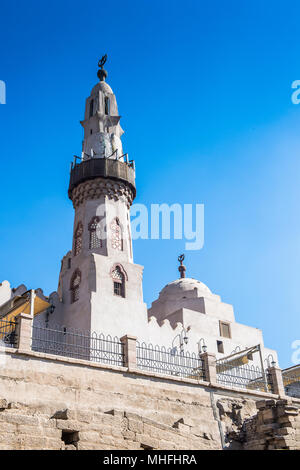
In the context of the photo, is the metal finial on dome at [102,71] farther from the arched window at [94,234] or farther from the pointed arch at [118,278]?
the pointed arch at [118,278]

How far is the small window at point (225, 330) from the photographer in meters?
25.7

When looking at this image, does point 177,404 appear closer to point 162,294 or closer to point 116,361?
point 116,361

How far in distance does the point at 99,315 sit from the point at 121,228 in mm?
4656

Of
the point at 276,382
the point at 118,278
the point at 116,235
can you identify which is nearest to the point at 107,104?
the point at 116,235

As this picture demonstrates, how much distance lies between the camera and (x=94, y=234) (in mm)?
21625

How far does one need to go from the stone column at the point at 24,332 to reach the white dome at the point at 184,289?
51.4ft

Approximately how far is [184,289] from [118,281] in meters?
8.43

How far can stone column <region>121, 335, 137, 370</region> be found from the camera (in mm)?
14352

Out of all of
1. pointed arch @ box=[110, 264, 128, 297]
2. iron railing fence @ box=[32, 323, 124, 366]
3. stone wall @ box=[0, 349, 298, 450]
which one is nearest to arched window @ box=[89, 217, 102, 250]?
pointed arch @ box=[110, 264, 128, 297]

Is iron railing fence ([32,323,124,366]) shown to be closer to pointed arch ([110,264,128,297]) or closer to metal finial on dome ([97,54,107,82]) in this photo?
pointed arch ([110,264,128,297])

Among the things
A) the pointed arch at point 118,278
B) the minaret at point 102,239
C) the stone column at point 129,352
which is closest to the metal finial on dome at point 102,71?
the minaret at point 102,239

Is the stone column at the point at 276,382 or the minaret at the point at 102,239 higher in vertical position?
the minaret at the point at 102,239

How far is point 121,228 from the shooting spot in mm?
22250
